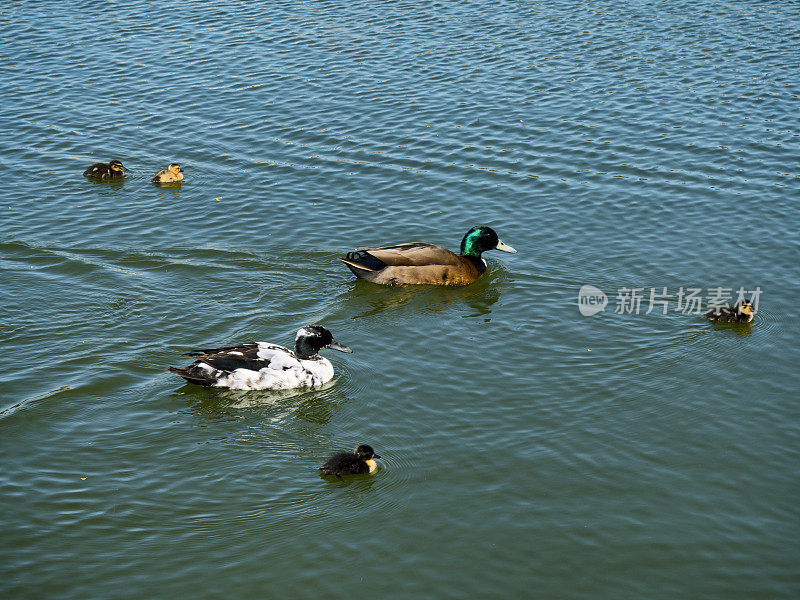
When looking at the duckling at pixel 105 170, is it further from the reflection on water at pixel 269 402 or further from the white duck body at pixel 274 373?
the white duck body at pixel 274 373

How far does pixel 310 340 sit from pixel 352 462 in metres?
2.18

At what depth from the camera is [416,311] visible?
12.5 meters

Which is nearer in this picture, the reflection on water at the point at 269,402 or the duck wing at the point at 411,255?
the reflection on water at the point at 269,402

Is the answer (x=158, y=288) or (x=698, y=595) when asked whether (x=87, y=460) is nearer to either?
(x=158, y=288)

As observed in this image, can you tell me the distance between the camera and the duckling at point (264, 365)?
33.3 feet

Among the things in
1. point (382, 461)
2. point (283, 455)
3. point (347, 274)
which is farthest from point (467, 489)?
point (347, 274)

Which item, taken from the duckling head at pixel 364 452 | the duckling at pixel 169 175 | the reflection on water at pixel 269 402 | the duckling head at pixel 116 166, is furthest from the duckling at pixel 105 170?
the duckling head at pixel 364 452

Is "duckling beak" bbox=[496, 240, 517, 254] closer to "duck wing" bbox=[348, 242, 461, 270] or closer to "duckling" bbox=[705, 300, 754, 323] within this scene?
"duck wing" bbox=[348, 242, 461, 270]

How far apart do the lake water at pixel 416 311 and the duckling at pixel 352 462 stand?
0.49ft

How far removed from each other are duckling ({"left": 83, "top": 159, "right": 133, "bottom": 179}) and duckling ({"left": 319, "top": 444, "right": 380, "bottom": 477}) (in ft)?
29.3

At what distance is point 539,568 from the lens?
7719 millimetres

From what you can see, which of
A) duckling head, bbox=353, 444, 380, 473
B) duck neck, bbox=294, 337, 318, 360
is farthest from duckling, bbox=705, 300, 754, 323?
duckling head, bbox=353, 444, 380, 473

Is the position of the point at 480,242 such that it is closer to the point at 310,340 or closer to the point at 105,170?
the point at 310,340

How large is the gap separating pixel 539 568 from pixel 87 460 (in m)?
4.41
